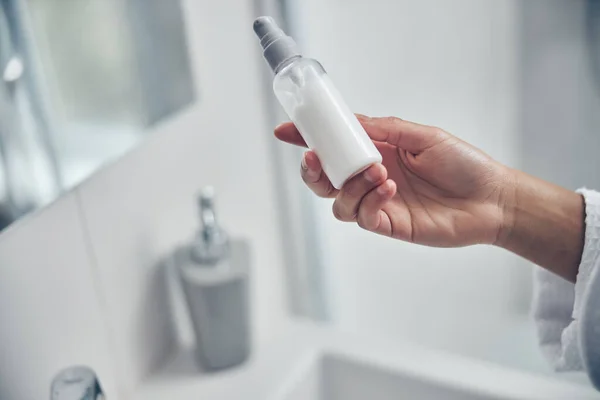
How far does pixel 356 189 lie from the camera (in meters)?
0.47

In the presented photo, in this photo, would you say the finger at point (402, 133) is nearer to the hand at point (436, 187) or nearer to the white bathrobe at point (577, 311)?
the hand at point (436, 187)

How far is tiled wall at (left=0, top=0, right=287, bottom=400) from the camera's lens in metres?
0.54

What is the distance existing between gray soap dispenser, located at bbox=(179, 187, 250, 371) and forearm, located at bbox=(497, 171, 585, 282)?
265 mm

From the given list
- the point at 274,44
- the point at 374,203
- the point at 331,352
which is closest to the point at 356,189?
the point at 374,203

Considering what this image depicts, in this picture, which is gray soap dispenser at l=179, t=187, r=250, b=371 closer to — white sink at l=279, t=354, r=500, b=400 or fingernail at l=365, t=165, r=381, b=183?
white sink at l=279, t=354, r=500, b=400

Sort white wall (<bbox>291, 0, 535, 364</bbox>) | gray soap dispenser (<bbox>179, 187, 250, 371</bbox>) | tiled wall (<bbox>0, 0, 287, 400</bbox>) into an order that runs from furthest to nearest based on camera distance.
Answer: white wall (<bbox>291, 0, 535, 364</bbox>), gray soap dispenser (<bbox>179, 187, 250, 371</bbox>), tiled wall (<bbox>0, 0, 287, 400</bbox>)

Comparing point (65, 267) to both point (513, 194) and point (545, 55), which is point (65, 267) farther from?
point (545, 55)

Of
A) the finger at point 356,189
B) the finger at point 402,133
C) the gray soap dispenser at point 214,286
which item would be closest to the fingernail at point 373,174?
the finger at point 356,189

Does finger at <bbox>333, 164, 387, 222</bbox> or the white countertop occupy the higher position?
finger at <bbox>333, 164, 387, 222</bbox>

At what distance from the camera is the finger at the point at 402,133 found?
0.56m

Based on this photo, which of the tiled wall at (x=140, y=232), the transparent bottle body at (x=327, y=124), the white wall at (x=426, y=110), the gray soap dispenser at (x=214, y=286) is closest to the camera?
the transparent bottle body at (x=327, y=124)

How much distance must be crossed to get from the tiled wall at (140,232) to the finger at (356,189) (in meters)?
0.23

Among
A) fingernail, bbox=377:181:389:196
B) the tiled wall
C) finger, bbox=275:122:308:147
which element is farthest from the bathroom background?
fingernail, bbox=377:181:389:196

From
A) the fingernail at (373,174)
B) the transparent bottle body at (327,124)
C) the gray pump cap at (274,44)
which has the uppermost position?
the gray pump cap at (274,44)
